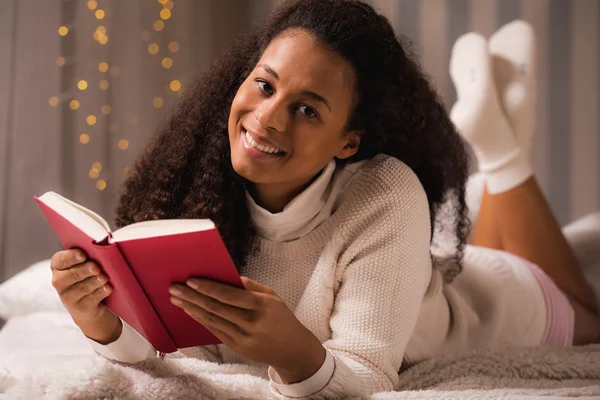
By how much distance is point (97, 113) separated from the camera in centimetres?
229

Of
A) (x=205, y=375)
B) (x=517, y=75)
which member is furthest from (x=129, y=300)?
(x=517, y=75)

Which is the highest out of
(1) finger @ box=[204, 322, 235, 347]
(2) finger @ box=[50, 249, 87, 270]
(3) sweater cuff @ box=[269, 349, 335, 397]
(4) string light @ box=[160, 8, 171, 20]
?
(4) string light @ box=[160, 8, 171, 20]

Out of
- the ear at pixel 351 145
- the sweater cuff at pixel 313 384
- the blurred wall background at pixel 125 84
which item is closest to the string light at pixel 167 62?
the blurred wall background at pixel 125 84

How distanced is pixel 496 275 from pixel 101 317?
0.90 m

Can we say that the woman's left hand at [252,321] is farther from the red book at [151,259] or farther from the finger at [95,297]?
the finger at [95,297]

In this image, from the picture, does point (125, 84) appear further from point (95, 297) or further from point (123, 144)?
point (95, 297)

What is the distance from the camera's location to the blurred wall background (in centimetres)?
207

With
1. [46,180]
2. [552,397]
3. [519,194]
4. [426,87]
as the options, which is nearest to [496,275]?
[519,194]

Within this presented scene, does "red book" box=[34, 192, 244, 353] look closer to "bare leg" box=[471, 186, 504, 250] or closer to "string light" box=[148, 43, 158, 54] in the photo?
"bare leg" box=[471, 186, 504, 250]

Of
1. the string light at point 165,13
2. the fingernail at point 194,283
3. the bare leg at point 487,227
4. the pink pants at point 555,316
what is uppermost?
the string light at point 165,13

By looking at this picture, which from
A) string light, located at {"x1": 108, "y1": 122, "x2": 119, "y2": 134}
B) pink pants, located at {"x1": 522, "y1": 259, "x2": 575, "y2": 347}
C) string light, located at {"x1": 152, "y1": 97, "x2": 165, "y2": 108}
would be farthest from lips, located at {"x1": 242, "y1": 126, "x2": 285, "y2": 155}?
string light, located at {"x1": 152, "y1": 97, "x2": 165, "y2": 108}

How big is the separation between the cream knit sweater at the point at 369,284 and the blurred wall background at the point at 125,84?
103 cm

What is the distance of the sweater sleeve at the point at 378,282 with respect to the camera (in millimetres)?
1041

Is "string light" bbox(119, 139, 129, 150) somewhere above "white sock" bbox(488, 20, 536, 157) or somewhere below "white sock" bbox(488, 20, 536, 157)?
below
